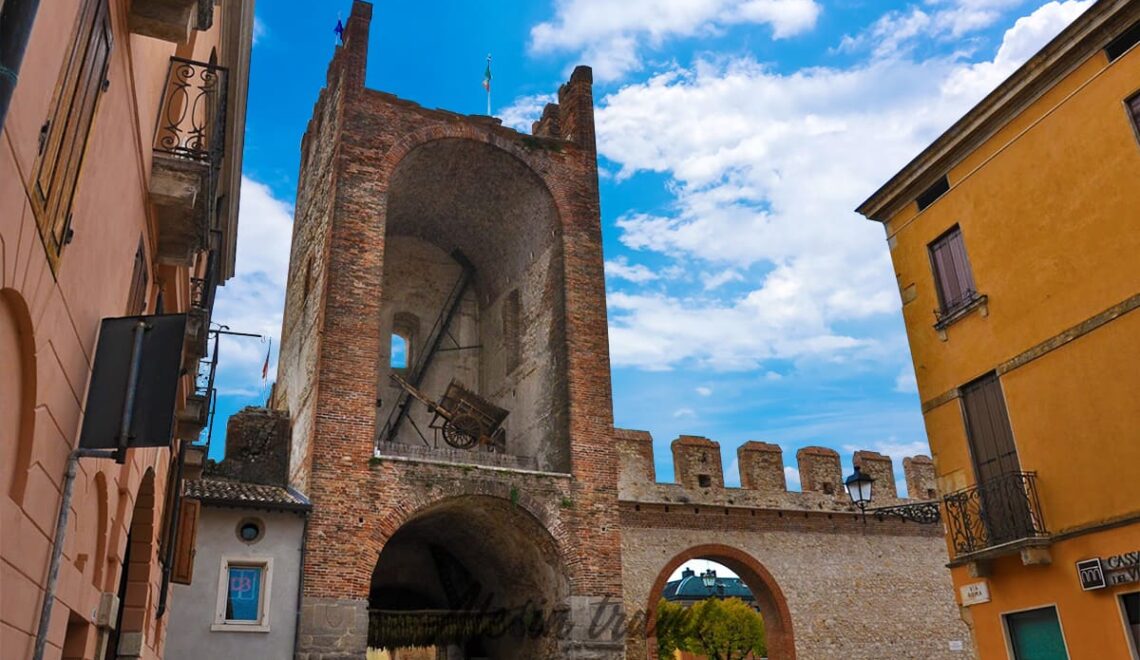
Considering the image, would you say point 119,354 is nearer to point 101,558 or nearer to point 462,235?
point 101,558

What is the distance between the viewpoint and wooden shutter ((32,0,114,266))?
3.81 m

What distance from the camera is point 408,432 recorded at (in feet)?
66.3

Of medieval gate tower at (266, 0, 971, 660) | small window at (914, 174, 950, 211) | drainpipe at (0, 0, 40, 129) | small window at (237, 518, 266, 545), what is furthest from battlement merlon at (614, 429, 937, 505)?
drainpipe at (0, 0, 40, 129)

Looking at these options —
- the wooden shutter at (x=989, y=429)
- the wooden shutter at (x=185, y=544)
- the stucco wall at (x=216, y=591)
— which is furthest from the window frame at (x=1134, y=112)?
the wooden shutter at (x=185, y=544)

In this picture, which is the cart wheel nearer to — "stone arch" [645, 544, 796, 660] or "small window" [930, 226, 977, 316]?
"stone arch" [645, 544, 796, 660]

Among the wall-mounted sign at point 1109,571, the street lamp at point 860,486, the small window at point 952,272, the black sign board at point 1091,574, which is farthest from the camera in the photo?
the small window at point 952,272

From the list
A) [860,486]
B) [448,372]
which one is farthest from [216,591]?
[860,486]

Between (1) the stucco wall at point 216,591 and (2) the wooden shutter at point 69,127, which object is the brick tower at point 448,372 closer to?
(1) the stucco wall at point 216,591

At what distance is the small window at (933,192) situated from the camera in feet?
38.6

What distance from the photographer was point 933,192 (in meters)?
12.0

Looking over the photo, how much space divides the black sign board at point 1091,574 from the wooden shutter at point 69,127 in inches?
371

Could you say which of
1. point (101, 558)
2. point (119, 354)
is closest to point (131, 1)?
point (119, 354)

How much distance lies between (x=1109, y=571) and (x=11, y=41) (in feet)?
32.2

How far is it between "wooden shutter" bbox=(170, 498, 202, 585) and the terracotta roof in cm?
116
